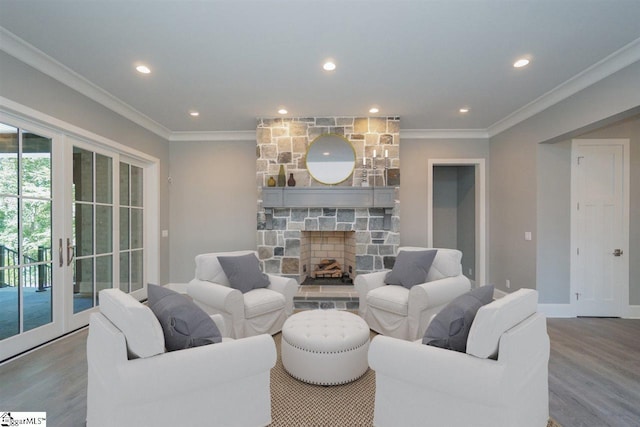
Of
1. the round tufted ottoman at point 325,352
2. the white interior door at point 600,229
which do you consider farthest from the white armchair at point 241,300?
the white interior door at point 600,229

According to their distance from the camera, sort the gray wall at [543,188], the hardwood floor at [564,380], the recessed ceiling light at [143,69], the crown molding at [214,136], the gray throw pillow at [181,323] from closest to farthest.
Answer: the gray throw pillow at [181,323] → the hardwood floor at [564,380] → the recessed ceiling light at [143,69] → the gray wall at [543,188] → the crown molding at [214,136]

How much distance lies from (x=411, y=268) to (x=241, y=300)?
6.21 feet

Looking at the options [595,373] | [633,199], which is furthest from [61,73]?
[633,199]

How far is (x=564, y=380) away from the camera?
2244mm

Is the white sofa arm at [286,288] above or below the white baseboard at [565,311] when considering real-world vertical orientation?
above

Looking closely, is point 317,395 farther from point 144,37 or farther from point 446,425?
point 144,37

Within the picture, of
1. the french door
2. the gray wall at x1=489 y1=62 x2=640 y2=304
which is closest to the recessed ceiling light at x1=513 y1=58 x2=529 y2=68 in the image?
the gray wall at x1=489 y1=62 x2=640 y2=304

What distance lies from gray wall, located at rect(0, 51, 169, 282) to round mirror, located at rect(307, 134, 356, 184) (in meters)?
2.51

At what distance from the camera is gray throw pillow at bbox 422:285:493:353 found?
155 cm

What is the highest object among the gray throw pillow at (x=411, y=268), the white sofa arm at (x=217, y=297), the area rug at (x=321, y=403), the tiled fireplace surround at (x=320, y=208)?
the tiled fireplace surround at (x=320, y=208)

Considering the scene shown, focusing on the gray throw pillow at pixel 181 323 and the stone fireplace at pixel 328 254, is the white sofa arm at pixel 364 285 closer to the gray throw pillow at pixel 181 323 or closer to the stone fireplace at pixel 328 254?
the stone fireplace at pixel 328 254

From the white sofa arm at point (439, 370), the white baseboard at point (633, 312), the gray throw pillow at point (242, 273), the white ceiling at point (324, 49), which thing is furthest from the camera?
the white baseboard at point (633, 312)

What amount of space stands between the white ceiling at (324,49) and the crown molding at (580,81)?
1 centimetres

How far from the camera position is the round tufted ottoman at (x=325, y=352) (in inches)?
81.4
